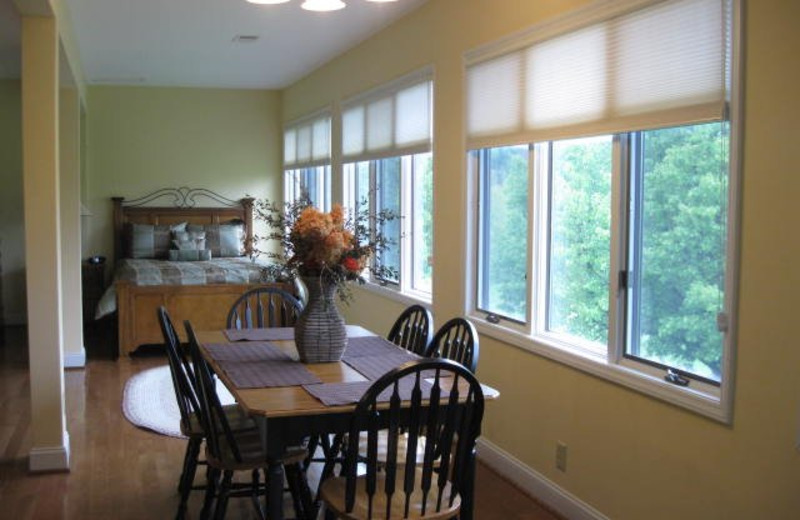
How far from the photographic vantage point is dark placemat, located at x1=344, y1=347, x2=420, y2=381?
9.85 feet

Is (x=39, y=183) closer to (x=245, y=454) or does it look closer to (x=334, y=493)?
(x=245, y=454)

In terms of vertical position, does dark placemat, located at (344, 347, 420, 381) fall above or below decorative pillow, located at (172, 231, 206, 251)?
below

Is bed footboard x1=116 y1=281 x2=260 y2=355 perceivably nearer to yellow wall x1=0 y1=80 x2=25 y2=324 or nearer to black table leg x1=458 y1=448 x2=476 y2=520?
yellow wall x1=0 y1=80 x2=25 y2=324

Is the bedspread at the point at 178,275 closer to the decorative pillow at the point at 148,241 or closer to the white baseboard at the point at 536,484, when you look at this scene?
the decorative pillow at the point at 148,241

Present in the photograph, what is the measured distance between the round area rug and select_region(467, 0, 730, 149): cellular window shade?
2.49 metres

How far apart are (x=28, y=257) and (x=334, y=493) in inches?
90.3

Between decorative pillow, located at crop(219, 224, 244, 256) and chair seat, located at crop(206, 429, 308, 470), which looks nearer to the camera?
chair seat, located at crop(206, 429, 308, 470)

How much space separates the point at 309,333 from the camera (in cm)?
312

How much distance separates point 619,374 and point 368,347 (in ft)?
3.48

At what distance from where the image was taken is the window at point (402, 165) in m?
5.18

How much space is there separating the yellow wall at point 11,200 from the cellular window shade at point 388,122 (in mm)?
3907

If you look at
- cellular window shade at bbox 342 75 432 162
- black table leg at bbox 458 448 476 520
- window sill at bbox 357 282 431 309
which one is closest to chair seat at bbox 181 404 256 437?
black table leg at bbox 458 448 476 520

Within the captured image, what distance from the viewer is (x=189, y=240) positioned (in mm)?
8508

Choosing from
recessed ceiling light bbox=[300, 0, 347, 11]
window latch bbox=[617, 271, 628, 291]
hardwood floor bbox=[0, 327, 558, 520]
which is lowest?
hardwood floor bbox=[0, 327, 558, 520]
